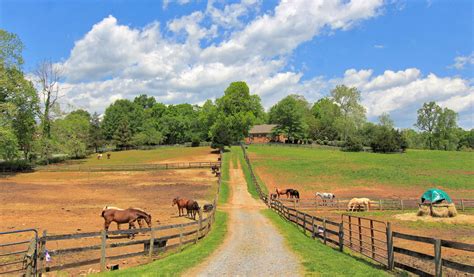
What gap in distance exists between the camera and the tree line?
163ft

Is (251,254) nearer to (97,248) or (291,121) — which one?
(97,248)

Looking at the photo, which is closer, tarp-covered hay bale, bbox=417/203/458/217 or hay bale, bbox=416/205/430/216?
tarp-covered hay bale, bbox=417/203/458/217

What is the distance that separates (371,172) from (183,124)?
7118cm

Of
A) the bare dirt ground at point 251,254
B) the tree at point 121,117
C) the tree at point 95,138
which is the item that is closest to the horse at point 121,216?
the bare dirt ground at point 251,254

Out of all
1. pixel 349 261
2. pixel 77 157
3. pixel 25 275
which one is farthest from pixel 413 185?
pixel 77 157

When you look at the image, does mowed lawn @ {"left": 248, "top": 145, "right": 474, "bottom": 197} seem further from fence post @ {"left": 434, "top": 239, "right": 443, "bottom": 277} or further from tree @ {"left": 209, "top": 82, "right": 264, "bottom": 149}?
fence post @ {"left": 434, "top": 239, "right": 443, "bottom": 277}

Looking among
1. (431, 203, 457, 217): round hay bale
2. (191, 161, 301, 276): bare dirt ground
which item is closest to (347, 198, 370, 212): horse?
(431, 203, 457, 217): round hay bale

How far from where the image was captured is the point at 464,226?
20281 mm

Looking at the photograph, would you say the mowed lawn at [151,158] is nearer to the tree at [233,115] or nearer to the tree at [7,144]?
the tree at [233,115]

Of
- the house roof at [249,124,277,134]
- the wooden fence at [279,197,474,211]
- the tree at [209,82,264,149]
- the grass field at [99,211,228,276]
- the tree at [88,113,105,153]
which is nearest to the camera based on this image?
the grass field at [99,211,228,276]

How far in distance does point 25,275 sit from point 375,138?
7968 centimetres

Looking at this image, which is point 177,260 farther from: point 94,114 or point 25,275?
point 94,114

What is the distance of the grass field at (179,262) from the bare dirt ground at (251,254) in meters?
0.35

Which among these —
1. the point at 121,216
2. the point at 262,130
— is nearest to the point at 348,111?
the point at 262,130
